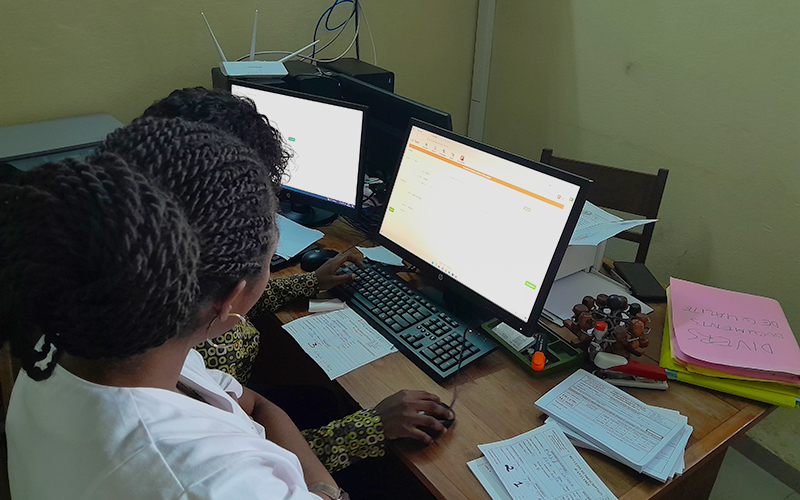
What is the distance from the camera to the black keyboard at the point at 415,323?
45.0 inches

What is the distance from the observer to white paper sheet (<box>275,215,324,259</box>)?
1.58 m

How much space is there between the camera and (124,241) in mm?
502

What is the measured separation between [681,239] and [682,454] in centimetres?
140

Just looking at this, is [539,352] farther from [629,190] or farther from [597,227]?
[629,190]

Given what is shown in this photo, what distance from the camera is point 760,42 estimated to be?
179 centimetres

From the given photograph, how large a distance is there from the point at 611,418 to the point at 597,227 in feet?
1.87

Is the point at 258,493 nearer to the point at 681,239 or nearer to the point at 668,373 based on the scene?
the point at 668,373

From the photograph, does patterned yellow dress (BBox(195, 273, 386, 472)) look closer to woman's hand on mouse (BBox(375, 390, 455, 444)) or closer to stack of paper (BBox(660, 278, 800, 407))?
woman's hand on mouse (BBox(375, 390, 455, 444))

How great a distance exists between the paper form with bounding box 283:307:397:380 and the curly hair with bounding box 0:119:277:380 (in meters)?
0.55

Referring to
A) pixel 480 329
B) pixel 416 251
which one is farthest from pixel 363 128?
pixel 480 329

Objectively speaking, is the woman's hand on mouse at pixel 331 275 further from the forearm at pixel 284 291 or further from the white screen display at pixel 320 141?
the white screen display at pixel 320 141

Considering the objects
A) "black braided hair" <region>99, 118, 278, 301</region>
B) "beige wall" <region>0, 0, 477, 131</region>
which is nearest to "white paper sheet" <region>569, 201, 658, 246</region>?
"black braided hair" <region>99, 118, 278, 301</region>

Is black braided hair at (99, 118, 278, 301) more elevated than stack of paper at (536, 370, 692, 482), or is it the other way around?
black braided hair at (99, 118, 278, 301)

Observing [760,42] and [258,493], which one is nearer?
[258,493]
